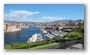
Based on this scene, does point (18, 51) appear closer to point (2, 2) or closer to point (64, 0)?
point (2, 2)

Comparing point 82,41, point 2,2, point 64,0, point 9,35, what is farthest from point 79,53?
point 2,2

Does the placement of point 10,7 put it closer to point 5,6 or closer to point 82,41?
point 5,6

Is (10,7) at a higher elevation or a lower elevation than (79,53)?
higher

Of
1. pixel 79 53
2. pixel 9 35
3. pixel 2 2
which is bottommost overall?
pixel 79 53

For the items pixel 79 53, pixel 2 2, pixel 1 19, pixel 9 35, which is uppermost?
pixel 2 2

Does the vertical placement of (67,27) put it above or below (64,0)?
below

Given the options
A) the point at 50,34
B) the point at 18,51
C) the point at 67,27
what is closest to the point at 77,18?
the point at 67,27
